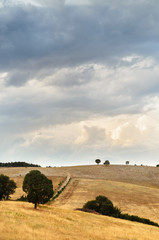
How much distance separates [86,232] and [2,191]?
38.1 m

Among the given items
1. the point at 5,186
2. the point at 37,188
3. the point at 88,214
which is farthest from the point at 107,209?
the point at 5,186

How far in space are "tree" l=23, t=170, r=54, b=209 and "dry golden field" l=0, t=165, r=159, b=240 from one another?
1.86 metres

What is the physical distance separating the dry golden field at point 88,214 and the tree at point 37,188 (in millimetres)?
1859

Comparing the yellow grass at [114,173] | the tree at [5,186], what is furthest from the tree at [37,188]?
the yellow grass at [114,173]

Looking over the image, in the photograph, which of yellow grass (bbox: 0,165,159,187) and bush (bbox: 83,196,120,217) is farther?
yellow grass (bbox: 0,165,159,187)

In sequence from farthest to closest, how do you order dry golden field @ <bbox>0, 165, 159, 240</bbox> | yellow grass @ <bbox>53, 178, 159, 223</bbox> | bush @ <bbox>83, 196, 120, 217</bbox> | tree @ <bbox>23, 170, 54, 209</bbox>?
yellow grass @ <bbox>53, 178, 159, 223</bbox> < bush @ <bbox>83, 196, 120, 217</bbox> < tree @ <bbox>23, 170, 54, 209</bbox> < dry golden field @ <bbox>0, 165, 159, 240</bbox>

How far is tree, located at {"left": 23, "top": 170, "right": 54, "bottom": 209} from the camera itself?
151 ft

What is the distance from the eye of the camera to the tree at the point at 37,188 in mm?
46062

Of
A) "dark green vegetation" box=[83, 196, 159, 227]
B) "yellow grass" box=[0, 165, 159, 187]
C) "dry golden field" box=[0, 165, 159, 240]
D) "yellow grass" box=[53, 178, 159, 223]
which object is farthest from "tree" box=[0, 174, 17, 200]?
"yellow grass" box=[0, 165, 159, 187]

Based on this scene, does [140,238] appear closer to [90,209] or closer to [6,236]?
[6,236]

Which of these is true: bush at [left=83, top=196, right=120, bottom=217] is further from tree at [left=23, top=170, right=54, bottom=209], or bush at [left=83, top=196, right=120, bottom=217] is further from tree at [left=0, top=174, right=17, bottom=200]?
tree at [left=0, top=174, right=17, bottom=200]

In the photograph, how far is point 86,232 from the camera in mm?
30188

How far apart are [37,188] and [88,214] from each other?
11.1 metres

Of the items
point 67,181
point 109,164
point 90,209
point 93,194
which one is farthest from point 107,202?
point 109,164
